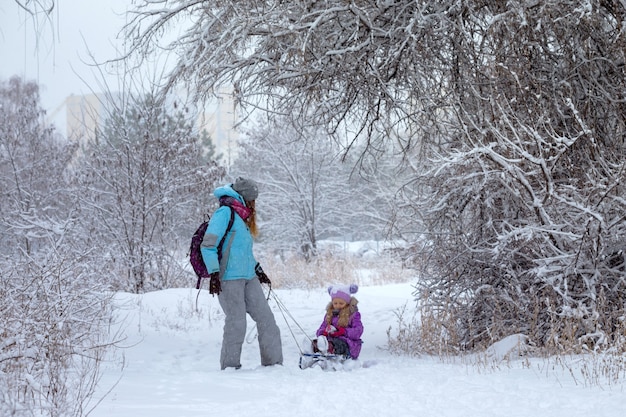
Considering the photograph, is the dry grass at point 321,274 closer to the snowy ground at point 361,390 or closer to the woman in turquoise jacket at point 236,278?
the snowy ground at point 361,390

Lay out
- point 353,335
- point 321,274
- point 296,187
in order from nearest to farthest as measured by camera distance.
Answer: point 353,335, point 321,274, point 296,187

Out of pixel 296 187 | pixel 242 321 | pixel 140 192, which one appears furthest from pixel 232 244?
pixel 296 187

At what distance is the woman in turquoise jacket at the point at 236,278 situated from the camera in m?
5.70

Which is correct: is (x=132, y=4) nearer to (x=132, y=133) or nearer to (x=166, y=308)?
(x=166, y=308)

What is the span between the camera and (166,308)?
32.5 feet

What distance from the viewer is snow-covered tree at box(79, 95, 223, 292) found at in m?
11.3

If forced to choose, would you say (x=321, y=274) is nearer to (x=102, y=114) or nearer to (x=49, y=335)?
(x=102, y=114)

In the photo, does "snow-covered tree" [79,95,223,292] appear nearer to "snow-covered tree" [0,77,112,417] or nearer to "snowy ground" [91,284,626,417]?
"snow-covered tree" [0,77,112,417]

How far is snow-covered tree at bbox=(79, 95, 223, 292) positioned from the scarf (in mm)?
5556

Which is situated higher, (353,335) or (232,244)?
(232,244)

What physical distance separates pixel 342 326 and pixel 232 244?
1.56 metres

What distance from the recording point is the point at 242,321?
230 inches

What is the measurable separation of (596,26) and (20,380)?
542 cm

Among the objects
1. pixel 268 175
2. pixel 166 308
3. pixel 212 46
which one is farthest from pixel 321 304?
pixel 268 175
